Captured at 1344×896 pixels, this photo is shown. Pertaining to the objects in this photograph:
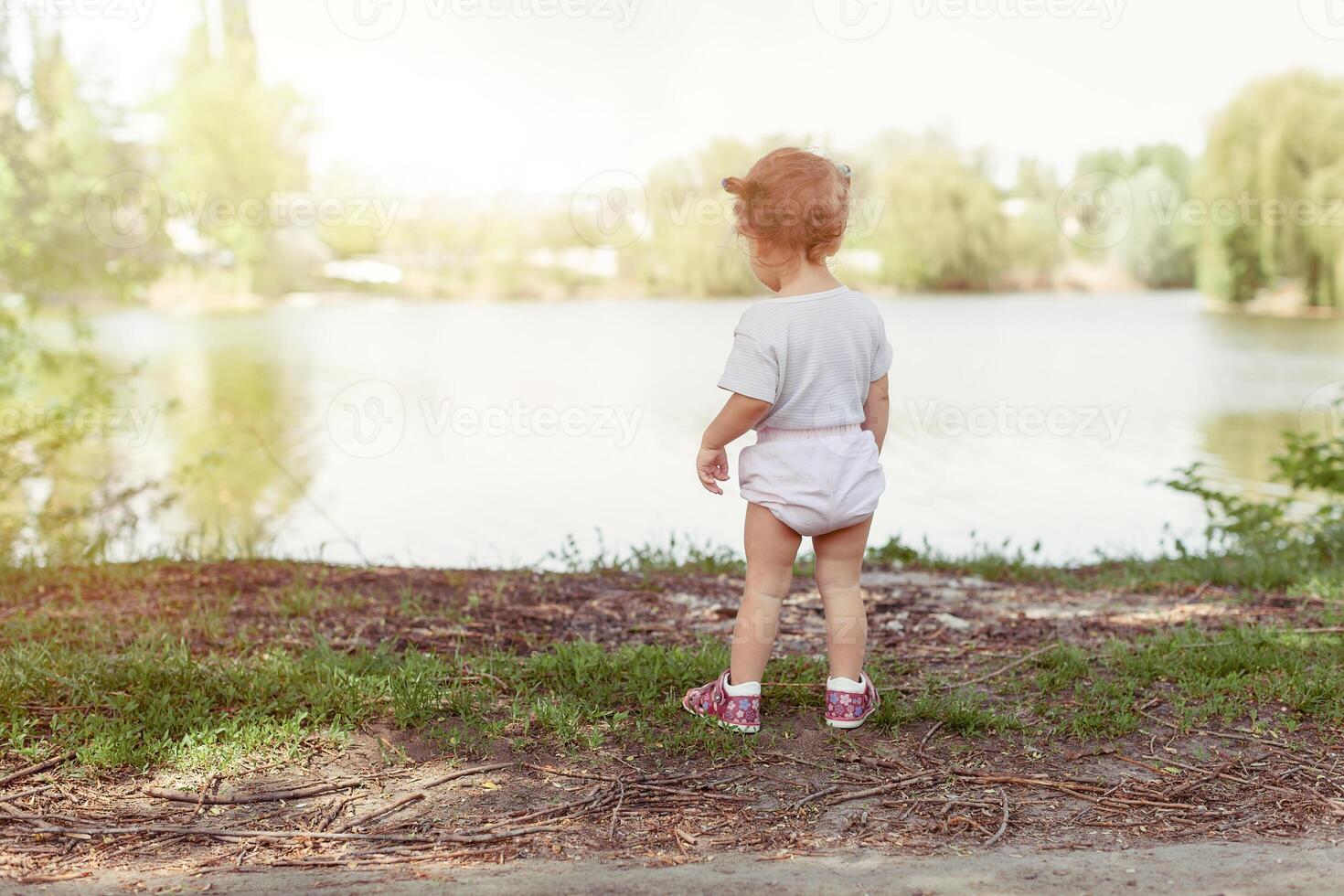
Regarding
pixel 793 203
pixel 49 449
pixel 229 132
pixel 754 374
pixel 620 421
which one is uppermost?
pixel 229 132

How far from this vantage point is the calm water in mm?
9141

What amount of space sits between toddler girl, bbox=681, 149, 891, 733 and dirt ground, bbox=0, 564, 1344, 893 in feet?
0.87

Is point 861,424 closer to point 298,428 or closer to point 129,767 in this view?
point 129,767

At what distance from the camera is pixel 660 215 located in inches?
960

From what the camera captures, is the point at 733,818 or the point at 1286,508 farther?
the point at 1286,508

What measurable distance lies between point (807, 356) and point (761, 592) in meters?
0.63

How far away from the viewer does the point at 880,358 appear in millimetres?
3139

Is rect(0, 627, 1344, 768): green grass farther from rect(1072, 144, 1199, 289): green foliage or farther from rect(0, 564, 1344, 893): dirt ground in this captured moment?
rect(1072, 144, 1199, 289): green foliage

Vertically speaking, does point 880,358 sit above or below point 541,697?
above

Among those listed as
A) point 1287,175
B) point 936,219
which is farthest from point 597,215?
point 1287,175

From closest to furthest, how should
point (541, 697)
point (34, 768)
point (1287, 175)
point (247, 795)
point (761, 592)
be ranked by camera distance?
point (247, 795), point (34, 768), point (761, 592), point (541, 697), point (1287, 175)

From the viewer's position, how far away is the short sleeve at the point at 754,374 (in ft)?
9.71

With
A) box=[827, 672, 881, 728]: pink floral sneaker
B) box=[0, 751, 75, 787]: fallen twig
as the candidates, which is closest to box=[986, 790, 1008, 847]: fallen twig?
box=[827, 672, 881, 728]: pink floral sneaker

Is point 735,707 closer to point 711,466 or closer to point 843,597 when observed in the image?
point 843,597
